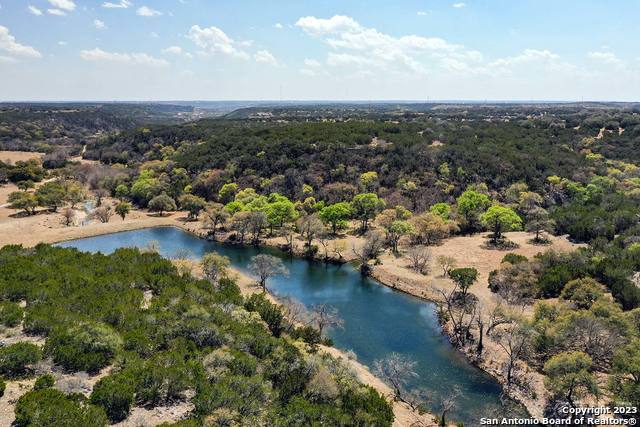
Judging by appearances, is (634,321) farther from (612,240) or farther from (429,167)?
(429,167)

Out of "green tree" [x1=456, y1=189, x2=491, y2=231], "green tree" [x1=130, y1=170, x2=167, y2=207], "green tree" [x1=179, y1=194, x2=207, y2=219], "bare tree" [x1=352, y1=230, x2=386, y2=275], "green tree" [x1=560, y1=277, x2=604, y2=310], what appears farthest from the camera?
"green tree" [x1=130, y1=170, x2=167, y2=207]

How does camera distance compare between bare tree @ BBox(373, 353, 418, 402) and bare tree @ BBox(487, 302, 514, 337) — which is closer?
bare tree @ BBox(373, 353, 418, 402)

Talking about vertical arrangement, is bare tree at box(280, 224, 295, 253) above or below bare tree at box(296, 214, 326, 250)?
below

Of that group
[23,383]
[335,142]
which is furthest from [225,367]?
[335,142]

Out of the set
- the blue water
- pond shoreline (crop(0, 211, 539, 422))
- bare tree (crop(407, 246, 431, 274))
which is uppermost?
bare tree (crop(407, 246, 431, 274))

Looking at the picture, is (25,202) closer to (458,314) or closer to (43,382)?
(43,382)

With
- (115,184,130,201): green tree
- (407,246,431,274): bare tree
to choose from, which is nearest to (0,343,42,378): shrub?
(407,246,431,274): bare tree

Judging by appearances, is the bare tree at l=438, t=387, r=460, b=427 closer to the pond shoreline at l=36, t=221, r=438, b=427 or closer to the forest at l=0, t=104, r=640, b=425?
the pond shoreline at l=36, t=221, r=438, b=427
